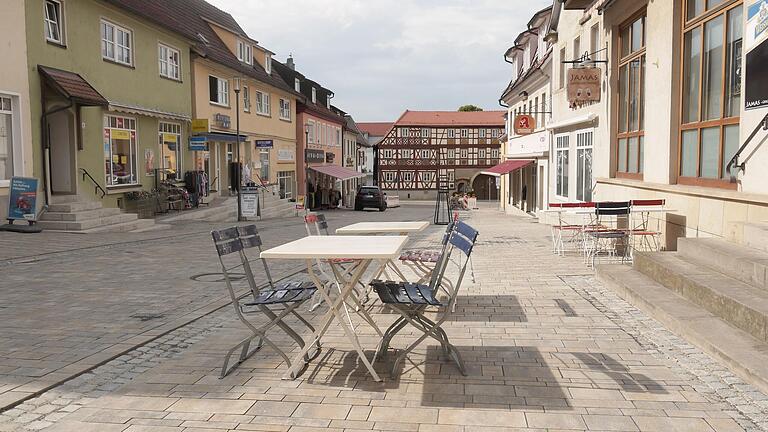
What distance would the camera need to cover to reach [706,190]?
8711 millimetres

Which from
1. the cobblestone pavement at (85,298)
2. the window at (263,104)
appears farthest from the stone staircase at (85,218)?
the window at (263,104)

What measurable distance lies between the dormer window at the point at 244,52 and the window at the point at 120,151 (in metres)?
11.1

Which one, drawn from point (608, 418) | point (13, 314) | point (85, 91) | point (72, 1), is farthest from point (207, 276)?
point (72, 1)

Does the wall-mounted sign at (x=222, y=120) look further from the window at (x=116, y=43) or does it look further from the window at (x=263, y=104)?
the window at (x=116, y=43)

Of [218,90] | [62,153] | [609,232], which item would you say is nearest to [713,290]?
[609,232]

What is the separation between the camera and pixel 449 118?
7212 centimetres

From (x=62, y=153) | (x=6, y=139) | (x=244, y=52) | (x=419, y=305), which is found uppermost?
(x=244, y=52)

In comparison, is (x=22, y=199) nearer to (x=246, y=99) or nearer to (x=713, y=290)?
(x=713, y=290)

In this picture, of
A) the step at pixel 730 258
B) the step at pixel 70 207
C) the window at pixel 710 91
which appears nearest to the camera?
the step at pixel 730 258

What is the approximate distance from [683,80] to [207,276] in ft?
24.8

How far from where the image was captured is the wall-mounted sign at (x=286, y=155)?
34812 millimetres

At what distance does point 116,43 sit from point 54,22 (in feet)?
9.10

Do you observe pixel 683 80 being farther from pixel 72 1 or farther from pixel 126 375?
pixel 72 1

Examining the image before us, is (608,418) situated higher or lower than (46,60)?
lower
